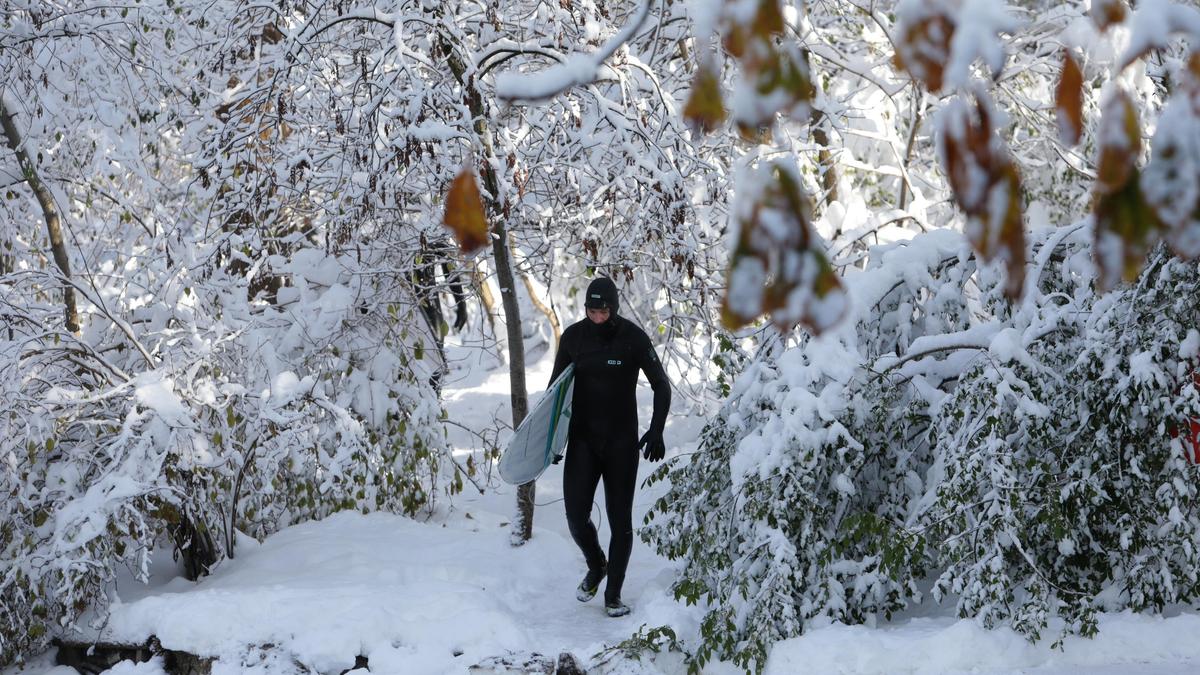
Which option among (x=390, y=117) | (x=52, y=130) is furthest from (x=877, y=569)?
(x=52, y=130)

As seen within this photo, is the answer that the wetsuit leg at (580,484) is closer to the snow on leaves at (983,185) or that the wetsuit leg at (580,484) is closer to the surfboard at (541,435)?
the surfboard at (541,435)

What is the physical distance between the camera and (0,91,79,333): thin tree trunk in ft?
27.2

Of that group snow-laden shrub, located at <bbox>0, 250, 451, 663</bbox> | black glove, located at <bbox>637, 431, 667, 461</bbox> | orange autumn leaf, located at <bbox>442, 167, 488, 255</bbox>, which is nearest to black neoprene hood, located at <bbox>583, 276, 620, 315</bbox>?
black glove, located at <bbox>637, 431, 667, 461</bbox>

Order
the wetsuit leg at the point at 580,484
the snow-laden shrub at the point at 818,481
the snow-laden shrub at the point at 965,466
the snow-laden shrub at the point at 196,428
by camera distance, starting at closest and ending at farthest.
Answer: the snow-laden shrub at the point at 965,466 < the snow-laden shrub at the point at 818,481 < the snow-laden shrub at the point at 196,428 < the wetsuit leg at the point at 580,484

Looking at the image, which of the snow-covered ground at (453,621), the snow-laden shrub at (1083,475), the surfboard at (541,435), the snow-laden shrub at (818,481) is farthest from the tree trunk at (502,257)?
the snow-laden shrub at (1083,475)

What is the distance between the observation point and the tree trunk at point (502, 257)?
22.5 ft

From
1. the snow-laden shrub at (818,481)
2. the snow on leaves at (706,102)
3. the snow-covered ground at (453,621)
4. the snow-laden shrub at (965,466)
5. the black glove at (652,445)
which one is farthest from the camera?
the black glove at (652,445)

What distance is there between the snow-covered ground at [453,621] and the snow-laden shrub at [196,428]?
32cm

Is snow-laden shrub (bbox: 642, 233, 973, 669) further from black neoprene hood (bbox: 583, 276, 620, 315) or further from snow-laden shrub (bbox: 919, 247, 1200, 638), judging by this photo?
black neoprene hood (bbox: 583, 276, 620, 315)

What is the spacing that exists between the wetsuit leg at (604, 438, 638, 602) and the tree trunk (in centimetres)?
114

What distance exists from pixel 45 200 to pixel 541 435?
14.5 feet

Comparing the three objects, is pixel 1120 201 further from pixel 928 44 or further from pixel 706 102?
pixel 706 102

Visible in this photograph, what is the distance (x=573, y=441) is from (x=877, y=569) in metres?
1.69

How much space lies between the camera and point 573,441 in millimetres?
6137
